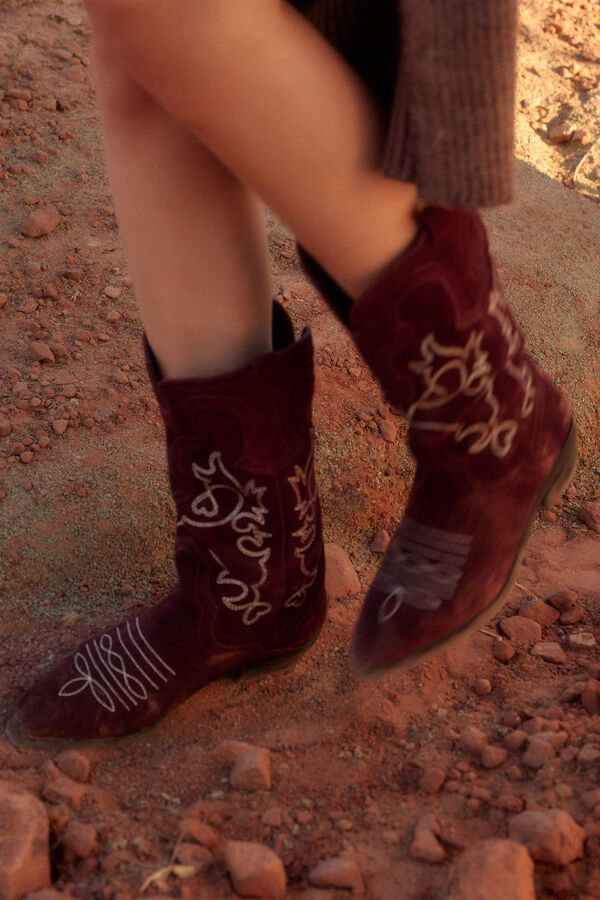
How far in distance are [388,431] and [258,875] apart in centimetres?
118

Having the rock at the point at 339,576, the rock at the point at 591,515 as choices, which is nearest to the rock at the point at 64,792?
the rock at the point at 339,576

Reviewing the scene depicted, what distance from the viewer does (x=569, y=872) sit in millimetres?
1011

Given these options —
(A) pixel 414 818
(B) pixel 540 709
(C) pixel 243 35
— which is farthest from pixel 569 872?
(C) pixel 243 35

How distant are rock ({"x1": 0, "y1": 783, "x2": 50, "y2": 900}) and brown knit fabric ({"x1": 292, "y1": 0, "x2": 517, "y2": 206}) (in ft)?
2.73

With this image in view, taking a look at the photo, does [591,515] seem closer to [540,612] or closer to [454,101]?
[540,612]

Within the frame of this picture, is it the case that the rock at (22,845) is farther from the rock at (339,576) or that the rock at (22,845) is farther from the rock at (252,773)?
the rock at (339,576)

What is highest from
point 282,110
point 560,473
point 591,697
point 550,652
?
point 282,110

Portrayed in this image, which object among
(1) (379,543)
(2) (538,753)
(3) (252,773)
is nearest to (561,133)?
(1) (379,543)

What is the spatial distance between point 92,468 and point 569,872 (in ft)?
4.02

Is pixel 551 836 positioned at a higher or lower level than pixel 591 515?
higher

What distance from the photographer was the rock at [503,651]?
1.53 m

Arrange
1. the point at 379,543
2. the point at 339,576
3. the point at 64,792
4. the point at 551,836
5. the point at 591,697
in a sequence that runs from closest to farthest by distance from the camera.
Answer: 1. the point at 551,836
2. the point at 64,792
3. the point at 591,697
4. the point at 339,576
5. the point at 379,543

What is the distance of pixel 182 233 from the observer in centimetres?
116

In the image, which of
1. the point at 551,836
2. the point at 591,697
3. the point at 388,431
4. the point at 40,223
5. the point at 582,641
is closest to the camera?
the point at 551,836
